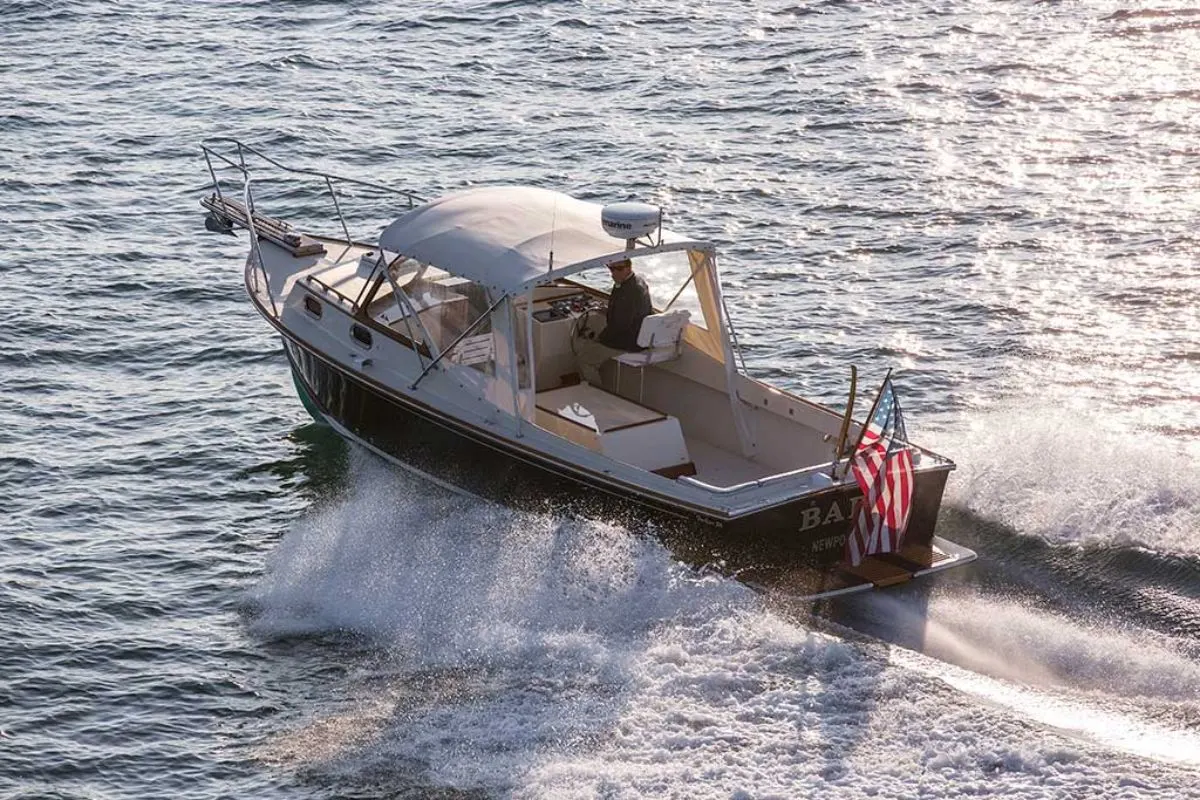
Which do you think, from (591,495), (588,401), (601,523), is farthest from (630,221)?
(601,523)

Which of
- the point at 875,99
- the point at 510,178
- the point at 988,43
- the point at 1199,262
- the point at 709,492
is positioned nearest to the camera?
the point at 709,492

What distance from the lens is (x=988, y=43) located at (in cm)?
3050

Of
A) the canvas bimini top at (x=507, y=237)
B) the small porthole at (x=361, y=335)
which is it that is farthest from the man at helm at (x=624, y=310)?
the small porthole at (x=361, y=335)

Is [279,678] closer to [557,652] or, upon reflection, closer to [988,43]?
[557,652]

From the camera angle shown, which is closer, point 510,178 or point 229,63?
point 510,178

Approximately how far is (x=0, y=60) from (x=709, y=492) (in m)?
20.5

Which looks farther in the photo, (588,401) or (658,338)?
(658,338)

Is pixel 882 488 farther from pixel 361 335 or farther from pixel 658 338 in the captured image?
pixel 361 335

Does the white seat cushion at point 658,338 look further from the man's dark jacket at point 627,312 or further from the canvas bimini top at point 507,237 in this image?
the canvas bimini top at point 507,237

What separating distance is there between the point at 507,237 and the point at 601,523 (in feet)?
8.99

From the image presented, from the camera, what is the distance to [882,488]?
15062 millimetres

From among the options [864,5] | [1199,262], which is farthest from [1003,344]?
[864,5]

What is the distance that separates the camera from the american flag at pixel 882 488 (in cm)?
1506

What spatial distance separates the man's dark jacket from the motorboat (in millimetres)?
196
